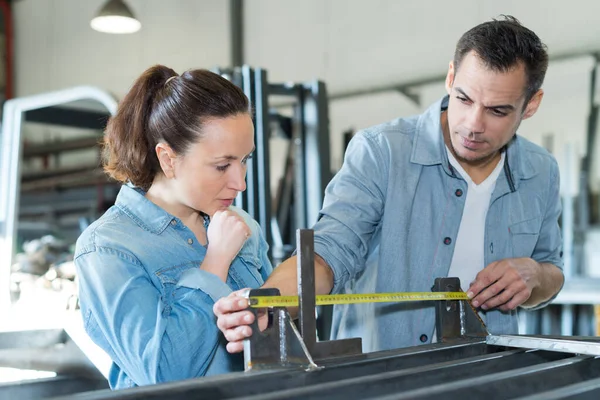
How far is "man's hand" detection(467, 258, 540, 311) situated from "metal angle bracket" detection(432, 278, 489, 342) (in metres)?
0.06

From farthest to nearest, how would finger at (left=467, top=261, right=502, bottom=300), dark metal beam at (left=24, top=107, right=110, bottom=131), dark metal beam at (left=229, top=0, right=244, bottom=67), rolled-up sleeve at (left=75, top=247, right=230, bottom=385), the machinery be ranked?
dark metal beam at (left=229, top=0, right=244, bottom=67) < dark metal beam at (left=24, top=107, right=110, bottom=131) < finger at (left=467, top=261, right=502, bottom=300) < rolled-up sleeve at (left=75, top=247, right=230, bottom=385) < the machinery

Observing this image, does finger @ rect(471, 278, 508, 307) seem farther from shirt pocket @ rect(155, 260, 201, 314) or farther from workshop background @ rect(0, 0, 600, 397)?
workshop background @ rect(0, 0, 600, 397)

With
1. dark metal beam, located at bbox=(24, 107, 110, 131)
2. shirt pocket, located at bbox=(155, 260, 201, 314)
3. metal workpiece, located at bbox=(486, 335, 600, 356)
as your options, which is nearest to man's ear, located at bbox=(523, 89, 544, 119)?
metal workpiece, located at bbox=(486, 335, 600, 356)

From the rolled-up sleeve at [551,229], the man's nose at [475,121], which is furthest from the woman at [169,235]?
the rolled-up sleeve at [551,229]

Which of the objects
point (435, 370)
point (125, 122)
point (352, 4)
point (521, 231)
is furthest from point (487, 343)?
point (352, 4)

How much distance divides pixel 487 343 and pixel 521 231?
57 cm

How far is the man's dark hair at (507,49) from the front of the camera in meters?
1.80

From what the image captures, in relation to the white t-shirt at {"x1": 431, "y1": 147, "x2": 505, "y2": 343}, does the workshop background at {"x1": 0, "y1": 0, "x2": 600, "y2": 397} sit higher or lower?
higher

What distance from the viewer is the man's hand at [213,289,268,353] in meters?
1.28

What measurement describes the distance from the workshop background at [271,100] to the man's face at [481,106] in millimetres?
1249

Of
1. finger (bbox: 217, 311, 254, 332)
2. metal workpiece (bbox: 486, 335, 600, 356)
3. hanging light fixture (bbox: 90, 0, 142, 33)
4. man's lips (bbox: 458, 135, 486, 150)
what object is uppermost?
hanging light fixture (bbox: 90, 0, 142, 33)

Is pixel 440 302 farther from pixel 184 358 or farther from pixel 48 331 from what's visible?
pixel 48 331

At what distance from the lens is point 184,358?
4.89 feet

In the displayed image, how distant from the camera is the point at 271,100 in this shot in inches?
287
